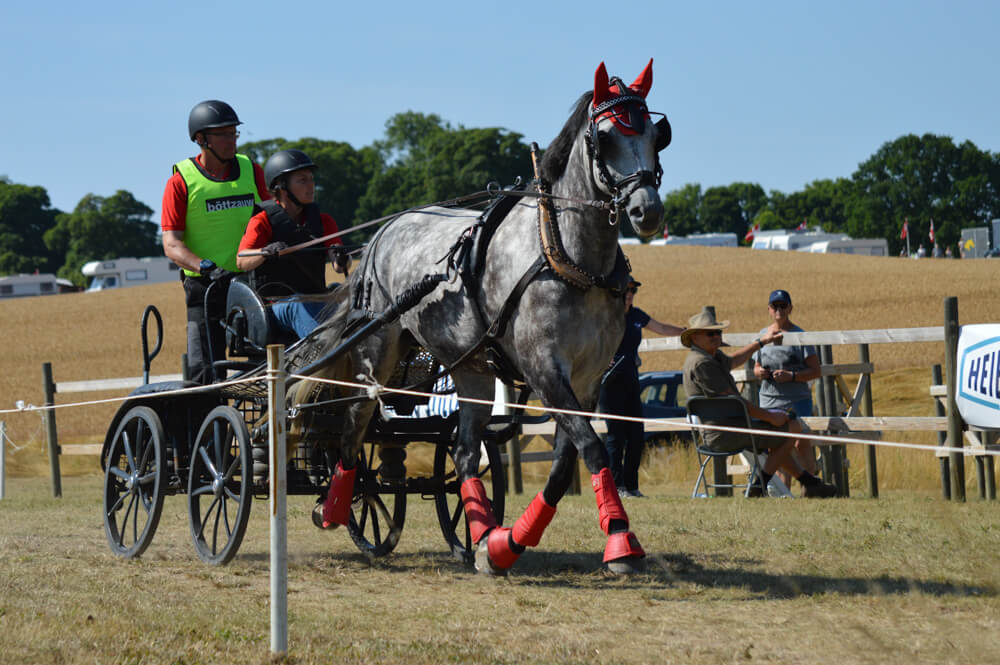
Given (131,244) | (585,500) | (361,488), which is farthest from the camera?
(131,244)

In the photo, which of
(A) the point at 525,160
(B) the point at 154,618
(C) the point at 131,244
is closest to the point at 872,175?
(A) the point at 525,160

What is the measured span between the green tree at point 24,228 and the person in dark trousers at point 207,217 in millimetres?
109524

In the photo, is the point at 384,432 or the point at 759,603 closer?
the point at 759,603

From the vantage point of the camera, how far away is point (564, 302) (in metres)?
6.13

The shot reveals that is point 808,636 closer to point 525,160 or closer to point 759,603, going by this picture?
point 759,603

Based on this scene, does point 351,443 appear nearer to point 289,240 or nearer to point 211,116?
point 289,240

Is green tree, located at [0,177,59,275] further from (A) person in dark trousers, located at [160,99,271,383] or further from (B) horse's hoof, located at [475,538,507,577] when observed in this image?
(B) horse's hoof, located at [475,538,507,577]

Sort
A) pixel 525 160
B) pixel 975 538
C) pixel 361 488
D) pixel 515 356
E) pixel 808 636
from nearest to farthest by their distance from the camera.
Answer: pixel 808 636 < pixel 515 356 < pixel 975 538 < pixel 361 488 < pixel 525 160

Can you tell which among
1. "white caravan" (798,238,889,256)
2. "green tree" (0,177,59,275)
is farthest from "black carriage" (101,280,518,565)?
"green tree" (0,177,59,275)

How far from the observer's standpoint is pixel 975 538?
23.9 ft

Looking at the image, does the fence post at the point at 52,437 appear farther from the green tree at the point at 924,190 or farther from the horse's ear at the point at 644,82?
the green tree at the point at 924,190

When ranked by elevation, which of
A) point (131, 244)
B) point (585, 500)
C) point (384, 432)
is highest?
point (131, 244)

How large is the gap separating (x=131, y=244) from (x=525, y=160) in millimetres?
35384

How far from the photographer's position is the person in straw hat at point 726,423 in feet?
35.4
